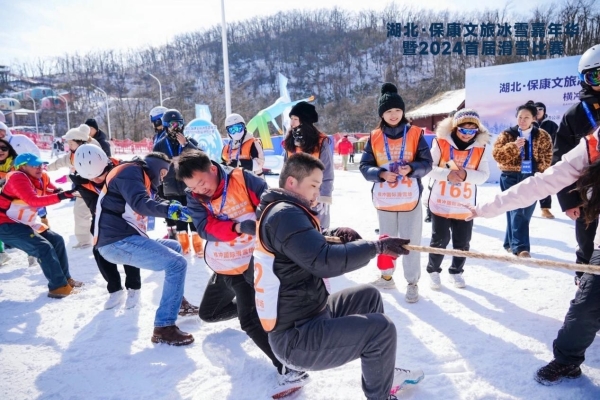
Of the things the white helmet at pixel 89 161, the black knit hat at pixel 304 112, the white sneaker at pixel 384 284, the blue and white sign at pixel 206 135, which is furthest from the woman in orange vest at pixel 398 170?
the blue and white sign at pixel 206 135

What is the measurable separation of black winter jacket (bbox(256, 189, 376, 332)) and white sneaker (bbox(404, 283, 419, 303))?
71.5 inches

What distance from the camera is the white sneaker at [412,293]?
368 centimetres

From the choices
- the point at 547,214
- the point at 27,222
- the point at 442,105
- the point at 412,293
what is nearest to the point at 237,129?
the point at 27,222

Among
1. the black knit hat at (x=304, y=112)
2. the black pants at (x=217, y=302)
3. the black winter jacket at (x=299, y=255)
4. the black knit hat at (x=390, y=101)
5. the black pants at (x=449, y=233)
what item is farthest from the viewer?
the black knit hat at (x=304, y=112)

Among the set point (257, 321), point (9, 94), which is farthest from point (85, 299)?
point (9, 94)

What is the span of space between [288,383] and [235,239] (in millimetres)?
1091

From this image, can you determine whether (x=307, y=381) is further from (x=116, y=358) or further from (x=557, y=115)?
(x=557, y=115)

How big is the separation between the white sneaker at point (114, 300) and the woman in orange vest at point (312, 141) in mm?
2373

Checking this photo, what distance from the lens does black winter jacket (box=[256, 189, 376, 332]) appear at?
190 centimetres

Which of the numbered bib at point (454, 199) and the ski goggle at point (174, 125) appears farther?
the ski goggle at point (174, 125)

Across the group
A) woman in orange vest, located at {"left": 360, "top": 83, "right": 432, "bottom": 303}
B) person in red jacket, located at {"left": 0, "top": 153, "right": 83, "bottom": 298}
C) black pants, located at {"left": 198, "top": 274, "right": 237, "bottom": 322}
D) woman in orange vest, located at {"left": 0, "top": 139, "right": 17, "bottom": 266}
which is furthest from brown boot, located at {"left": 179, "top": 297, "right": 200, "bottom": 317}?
woman in orange vest, located at {"left": 0, "top": 139, "right": 17, "bottom": 266}

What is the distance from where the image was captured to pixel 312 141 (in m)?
4.16

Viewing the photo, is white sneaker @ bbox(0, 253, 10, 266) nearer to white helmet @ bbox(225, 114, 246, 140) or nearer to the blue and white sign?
white helmet @ bbox(225, 114, 246, 140)

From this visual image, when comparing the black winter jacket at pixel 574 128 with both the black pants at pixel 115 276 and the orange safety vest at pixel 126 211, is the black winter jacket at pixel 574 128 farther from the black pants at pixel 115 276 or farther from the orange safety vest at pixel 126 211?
the black pants at pixel 115 276
